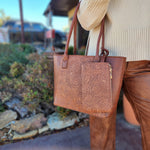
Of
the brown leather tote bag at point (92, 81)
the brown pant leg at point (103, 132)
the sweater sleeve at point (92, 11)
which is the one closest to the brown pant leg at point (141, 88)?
the brown leather tote bag at point (92, 81)

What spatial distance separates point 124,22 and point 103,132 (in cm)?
86

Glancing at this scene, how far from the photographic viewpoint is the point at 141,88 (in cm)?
86

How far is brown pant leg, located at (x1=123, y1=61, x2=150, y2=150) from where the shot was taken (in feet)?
2.77

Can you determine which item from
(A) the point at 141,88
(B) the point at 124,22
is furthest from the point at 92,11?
(A) the point at 141,88

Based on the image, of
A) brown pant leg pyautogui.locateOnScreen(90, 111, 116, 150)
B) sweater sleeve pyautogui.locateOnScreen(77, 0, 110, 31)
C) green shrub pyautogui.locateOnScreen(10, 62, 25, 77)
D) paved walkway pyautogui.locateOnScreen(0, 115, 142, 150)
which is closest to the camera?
sweater sleeve pyautogui.locateOnScreen(77, 0, 110, 31)

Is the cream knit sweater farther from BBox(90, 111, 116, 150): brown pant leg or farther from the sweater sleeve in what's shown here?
BBox(90, 111, 116, 150): brown pant leg

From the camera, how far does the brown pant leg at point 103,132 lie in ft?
3.48

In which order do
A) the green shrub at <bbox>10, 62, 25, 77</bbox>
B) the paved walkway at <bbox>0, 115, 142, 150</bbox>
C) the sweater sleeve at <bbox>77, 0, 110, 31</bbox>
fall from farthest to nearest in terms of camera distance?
the green shrub at <bbox>10, 62, 25, 77</bbox>, the paved walkway at <bbox>0, 115, 142, 150</bbox>, the sweater sleeve at <bbox>77, 0, 110, 31</bbox>

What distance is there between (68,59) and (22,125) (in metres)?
1.29

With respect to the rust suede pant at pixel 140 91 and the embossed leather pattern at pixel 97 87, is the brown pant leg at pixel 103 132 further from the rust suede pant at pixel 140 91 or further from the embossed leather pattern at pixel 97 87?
the embossed leather pattern at pixel 97 87

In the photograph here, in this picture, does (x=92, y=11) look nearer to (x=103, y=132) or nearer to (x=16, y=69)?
(x=103, y=132)

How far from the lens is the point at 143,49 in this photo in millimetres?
831

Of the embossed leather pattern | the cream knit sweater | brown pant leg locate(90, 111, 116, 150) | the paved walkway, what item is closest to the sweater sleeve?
the cream knit sweater

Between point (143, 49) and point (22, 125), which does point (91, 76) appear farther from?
point (22, 125)
